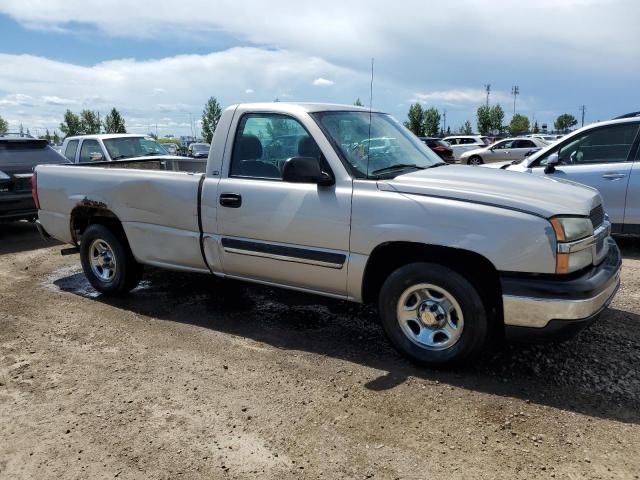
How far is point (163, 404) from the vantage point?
→ 3.43 meters

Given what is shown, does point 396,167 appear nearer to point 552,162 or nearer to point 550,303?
point 550,303

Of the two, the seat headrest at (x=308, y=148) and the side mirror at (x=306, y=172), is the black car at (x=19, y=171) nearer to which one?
the seat headrest at (x=308, y=148)

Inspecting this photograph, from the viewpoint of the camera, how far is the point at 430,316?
12.2 ft

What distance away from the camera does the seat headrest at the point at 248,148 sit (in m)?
4.51

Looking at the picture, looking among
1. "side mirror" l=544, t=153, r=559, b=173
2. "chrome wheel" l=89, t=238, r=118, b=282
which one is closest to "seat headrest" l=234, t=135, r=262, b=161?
"chrome wheel" l=89, t=238, r=118, b=282

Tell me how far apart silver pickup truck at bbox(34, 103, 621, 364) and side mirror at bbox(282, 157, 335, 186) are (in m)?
0.01

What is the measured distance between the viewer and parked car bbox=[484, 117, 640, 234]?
22.1 ft

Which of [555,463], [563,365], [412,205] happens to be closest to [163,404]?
[412,205]

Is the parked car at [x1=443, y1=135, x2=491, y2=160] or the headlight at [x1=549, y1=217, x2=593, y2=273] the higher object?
the parked car at [x1=443, y1=135, x2=491, y2=160]

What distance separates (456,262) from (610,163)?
14.6ft

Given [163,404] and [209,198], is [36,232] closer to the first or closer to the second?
[209,198]

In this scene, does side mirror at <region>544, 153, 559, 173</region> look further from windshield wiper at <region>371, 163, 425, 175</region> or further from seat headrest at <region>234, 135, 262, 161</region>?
seat headrest at <region>234, 135, 262, 161</region>

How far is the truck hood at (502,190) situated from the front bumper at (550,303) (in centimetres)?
43

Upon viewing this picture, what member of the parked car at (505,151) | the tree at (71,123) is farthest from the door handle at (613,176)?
the tree at (71,123)
